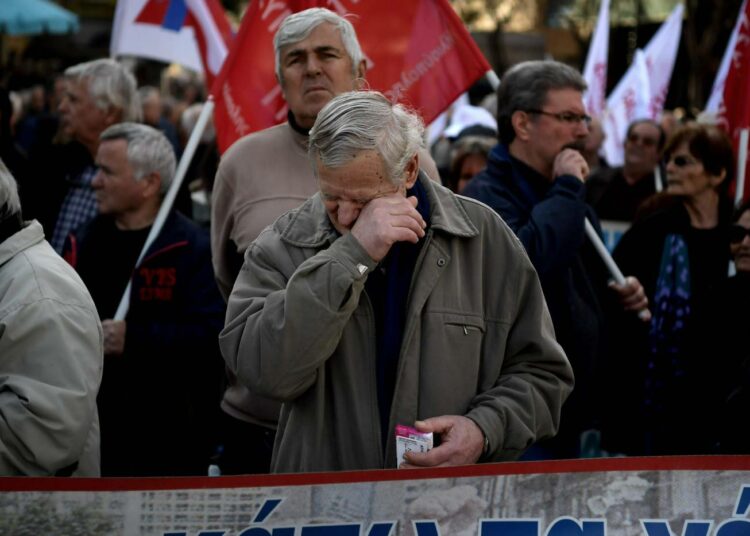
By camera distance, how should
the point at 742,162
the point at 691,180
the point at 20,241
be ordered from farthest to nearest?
the point at 742,162
the point at 691,180
the point at 20,241

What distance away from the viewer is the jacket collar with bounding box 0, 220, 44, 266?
11.1ft

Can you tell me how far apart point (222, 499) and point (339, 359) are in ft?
1.62

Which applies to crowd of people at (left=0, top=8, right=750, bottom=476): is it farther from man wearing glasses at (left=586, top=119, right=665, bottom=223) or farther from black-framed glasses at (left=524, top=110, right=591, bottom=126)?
man wearing glasses at (left=586, top=119, right=665, bottom=223)

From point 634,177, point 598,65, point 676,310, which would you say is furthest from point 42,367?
point 598,65

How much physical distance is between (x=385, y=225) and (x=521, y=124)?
77.4 inches

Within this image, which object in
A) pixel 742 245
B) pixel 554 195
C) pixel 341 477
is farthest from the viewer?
pixel 742 245

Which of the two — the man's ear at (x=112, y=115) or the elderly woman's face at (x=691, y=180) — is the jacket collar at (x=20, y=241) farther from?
the elderly woman's face at (x=691, y=180)

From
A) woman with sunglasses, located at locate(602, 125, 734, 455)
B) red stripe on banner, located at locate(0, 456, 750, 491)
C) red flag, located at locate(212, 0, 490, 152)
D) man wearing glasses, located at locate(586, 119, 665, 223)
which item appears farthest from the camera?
man wearing glasses, located at locate(586, 119, 665, 223)

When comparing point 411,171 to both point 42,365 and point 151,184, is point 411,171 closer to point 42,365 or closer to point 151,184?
point 42,365

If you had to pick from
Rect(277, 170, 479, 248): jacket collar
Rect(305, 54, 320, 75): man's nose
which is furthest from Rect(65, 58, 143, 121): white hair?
Rect(277, 170, 479, 248): jacket collar

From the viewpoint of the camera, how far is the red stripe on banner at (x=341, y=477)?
8.95 feet

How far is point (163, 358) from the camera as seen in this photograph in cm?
500

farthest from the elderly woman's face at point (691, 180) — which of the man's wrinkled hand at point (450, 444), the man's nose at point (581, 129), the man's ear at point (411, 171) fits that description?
the man's wrinkled hand at point (450, 444)

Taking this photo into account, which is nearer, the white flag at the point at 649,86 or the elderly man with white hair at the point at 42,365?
the elderly man with white hair at the point at 42,365
